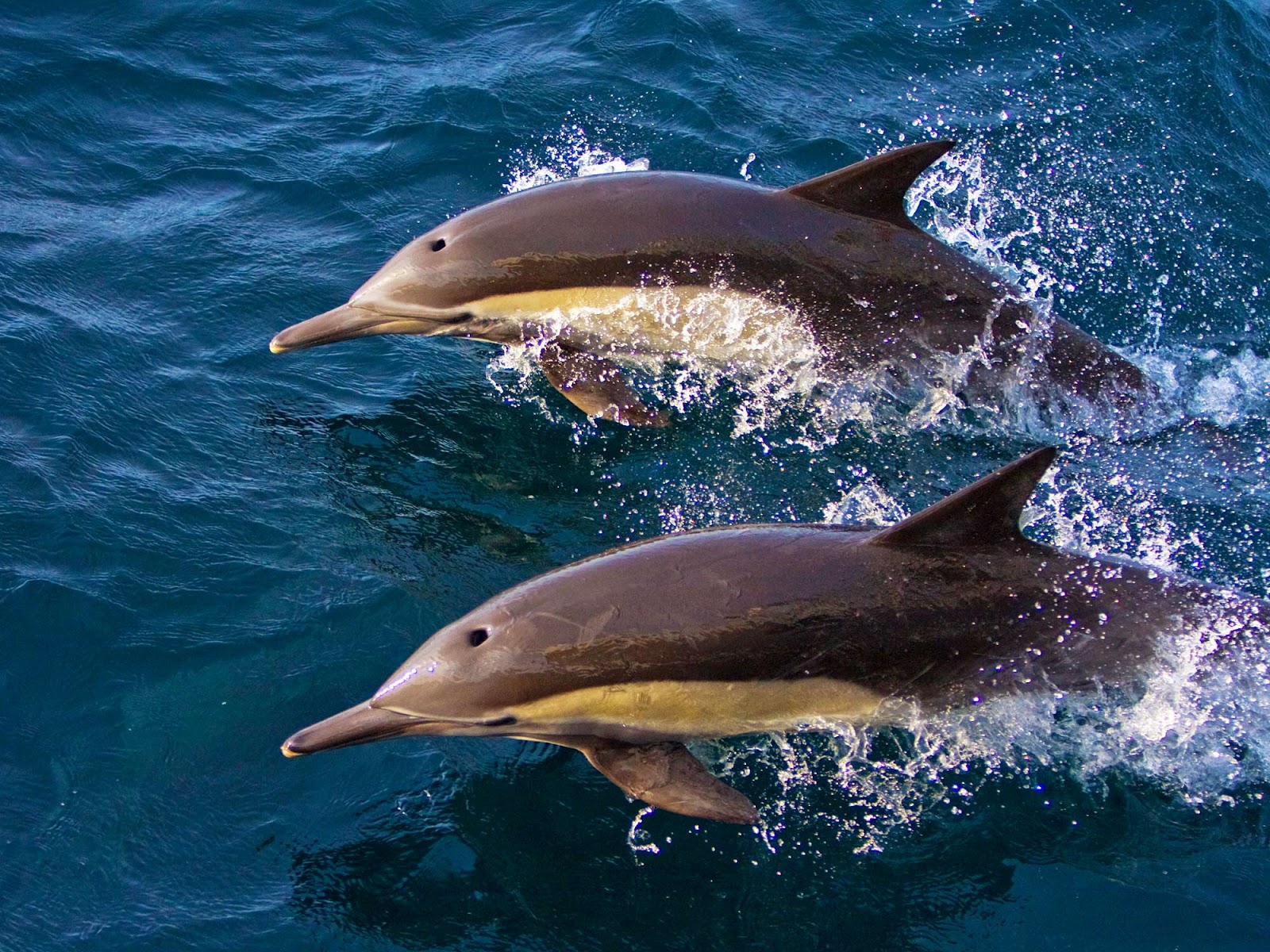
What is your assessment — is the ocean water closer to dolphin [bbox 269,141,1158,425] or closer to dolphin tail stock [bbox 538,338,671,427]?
dolphin tail stock [bbox 538,338,671,427]

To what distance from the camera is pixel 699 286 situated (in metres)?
7.44

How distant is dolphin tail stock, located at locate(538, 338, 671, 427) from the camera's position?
7457 millimetres

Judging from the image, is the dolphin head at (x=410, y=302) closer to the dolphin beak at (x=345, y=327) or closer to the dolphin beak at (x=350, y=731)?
the dolphin beak at (x=345, y=327)

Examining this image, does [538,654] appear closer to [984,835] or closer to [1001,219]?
[984,835]

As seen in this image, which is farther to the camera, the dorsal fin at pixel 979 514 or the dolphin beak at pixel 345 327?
the dolphin beak at pixel 345 327

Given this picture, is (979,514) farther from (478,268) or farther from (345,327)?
(345,327)

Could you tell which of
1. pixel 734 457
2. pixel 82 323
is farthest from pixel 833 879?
pixel 82 323

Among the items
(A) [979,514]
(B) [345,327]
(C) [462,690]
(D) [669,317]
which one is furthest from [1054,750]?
(B) [345,327]

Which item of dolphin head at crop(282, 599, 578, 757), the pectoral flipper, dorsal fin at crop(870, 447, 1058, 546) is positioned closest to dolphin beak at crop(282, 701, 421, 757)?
dolphin head at crop(282, 599, 578, 757)

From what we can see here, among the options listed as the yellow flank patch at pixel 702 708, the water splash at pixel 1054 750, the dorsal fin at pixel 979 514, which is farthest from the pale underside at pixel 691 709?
the dorsal fin at pixel 979 514

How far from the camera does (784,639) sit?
522 centimetres

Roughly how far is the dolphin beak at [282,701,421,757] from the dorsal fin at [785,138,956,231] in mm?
3909

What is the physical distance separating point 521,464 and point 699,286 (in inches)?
56.1

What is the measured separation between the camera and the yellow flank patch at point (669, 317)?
749 centimetres
